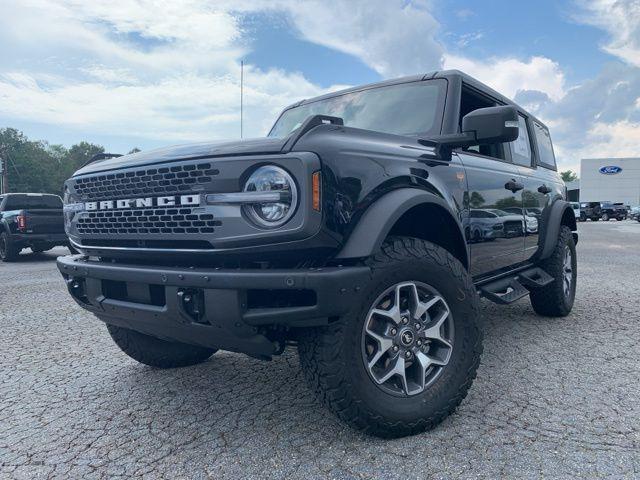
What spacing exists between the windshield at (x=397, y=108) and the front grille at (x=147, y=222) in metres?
1.17

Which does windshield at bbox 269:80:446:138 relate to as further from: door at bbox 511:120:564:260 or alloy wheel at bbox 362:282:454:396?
door at bbox 511:120:564:260

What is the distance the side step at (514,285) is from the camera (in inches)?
141

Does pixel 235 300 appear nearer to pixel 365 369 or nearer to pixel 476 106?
pixel 365 369

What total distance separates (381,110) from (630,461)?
2.39 metres

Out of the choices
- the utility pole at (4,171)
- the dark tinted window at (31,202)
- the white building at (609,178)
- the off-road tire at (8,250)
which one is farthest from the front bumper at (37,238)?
the white building at (609,178)

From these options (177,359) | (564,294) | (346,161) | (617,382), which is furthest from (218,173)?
(564,294)

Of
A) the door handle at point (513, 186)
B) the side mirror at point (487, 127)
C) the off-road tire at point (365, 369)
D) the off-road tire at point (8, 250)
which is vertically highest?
the side mirror at point (487, 127)

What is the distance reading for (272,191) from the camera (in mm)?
2125

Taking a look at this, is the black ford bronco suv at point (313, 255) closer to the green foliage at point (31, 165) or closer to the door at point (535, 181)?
the door at point (535, 181)

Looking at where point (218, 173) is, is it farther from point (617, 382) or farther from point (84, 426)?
point (617, 382)

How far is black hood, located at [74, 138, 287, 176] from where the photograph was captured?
2179 mm

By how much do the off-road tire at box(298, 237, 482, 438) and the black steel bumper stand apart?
0.39 feet

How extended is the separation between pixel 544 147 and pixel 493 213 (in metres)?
2.30

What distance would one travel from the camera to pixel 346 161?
2238 millimetres
